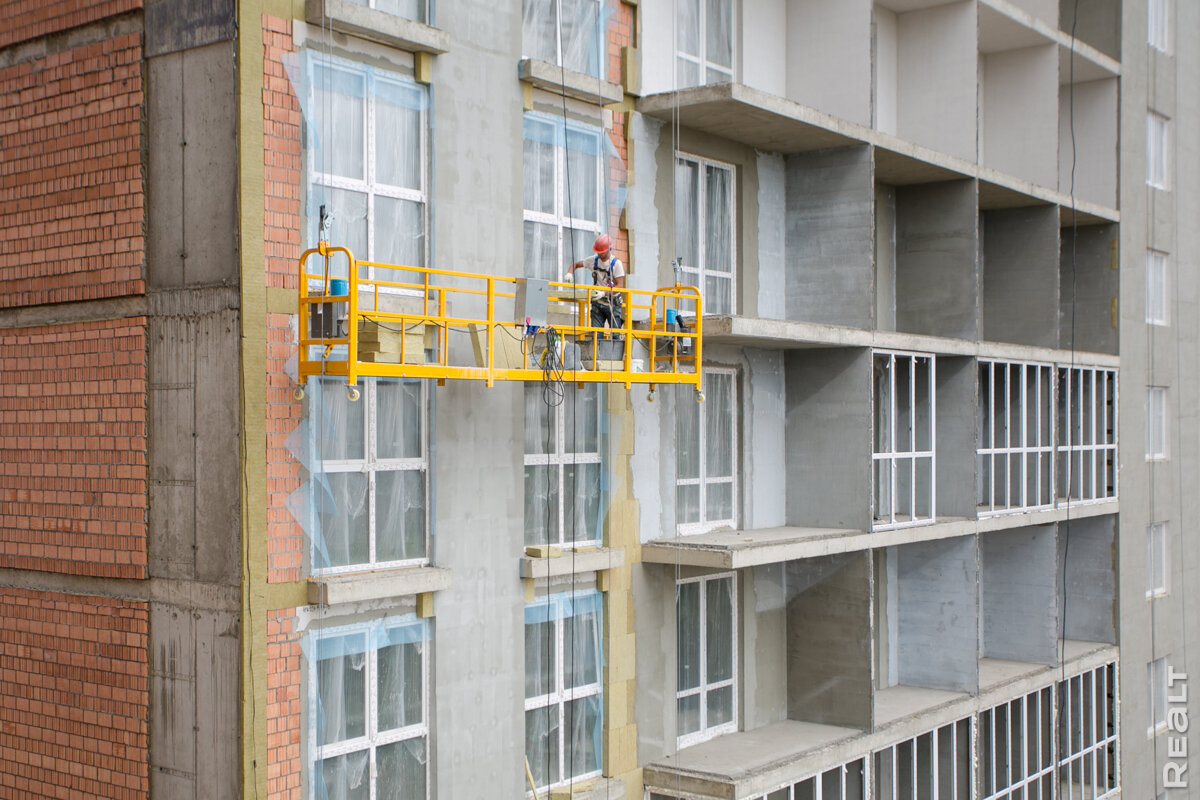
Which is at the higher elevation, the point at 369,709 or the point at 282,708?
the point at 282,708

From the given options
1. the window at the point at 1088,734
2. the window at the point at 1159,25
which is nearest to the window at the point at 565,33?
the window at the point at 1088,734

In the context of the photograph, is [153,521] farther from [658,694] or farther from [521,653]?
[658,694]

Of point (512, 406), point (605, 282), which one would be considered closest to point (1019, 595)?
point (605, 282)

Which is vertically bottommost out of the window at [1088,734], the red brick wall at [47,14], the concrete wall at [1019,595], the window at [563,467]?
the window at [1088,734]

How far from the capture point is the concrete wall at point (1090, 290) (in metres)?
22.8

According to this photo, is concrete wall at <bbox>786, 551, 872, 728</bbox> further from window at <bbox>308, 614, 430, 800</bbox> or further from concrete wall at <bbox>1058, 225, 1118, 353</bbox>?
concrete wall at <bbox>1058, 225, 1118, 353</bbox>

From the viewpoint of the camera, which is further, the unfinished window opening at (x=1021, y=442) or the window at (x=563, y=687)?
the unfinished window opening at (x=1021, y=442)

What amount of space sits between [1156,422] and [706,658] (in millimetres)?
13864

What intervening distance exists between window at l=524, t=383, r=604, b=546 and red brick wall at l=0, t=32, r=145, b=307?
4.21 metres

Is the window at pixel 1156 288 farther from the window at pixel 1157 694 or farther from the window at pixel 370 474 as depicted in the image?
the window at pixel 370 474

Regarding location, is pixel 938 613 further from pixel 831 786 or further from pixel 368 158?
pixel 368 158

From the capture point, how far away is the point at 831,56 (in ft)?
54.7

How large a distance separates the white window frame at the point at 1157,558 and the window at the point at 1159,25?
9.58 metres

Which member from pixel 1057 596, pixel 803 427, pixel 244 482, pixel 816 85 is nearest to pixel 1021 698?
pixel 1057 596
